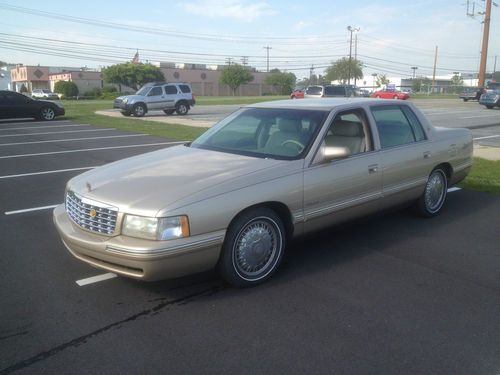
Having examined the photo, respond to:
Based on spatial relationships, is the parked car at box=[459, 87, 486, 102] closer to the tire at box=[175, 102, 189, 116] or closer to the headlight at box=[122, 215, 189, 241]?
the tire at box=[175, 102, 189, 116]

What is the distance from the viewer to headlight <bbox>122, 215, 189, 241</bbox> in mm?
3400

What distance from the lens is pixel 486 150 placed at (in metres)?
11.6

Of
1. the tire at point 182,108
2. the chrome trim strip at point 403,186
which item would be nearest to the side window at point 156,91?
the tire at point 182,108

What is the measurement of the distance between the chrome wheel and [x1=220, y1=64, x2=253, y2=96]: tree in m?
68.6

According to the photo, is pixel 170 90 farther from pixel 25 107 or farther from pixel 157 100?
pixel 25 107

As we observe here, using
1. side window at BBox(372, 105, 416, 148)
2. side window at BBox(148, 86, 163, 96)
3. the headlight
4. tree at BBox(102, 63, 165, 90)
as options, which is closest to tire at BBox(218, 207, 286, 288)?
the headlight

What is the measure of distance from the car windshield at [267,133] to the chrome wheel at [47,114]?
19114 mm

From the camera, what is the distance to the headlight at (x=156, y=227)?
134 inches

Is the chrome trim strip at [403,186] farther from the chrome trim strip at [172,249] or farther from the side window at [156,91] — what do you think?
the side window at [156,91]

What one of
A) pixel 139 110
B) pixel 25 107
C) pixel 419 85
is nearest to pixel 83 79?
pixel 139 110

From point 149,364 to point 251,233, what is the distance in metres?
1.41

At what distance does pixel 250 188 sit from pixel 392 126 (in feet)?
7.84

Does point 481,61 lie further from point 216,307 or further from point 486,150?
point 216,307

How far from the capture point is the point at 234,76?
88.3 meters
